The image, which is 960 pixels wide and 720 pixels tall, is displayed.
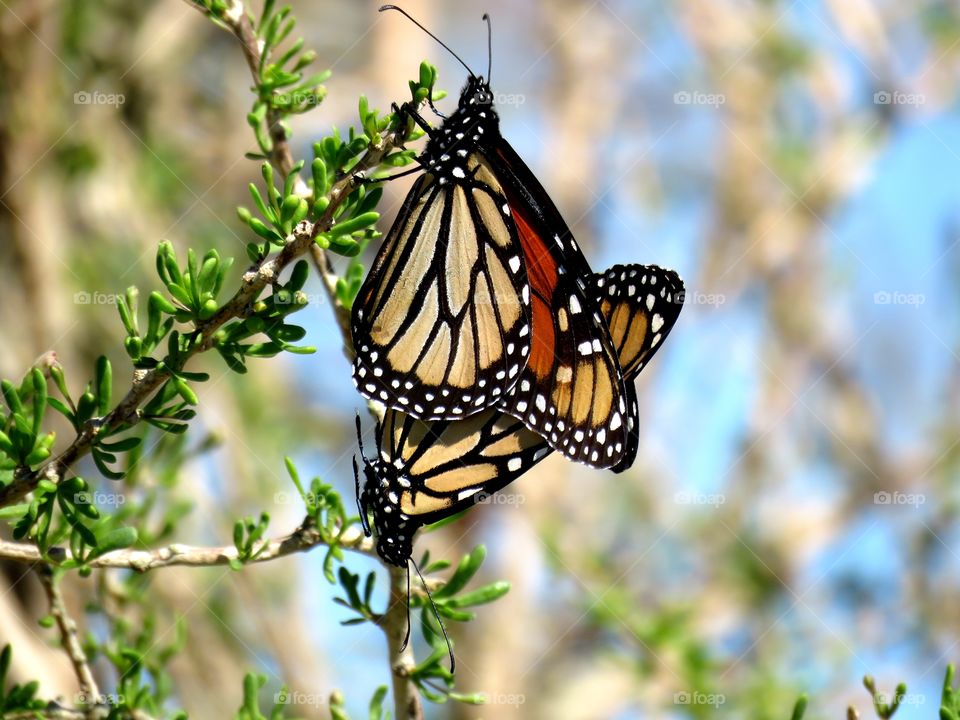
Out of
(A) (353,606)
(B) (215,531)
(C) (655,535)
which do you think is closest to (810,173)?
(C) (655,535)

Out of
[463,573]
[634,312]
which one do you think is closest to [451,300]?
[634,312]

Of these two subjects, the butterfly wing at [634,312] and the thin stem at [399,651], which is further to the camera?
the butterfly wing at [634,312]

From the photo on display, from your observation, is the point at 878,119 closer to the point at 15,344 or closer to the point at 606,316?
the point at 606,316

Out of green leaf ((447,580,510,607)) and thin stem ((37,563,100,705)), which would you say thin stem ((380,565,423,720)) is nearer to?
green leaf ((447,580,510,607))

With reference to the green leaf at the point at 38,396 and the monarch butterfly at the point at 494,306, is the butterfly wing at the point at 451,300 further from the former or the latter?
the green leaf at the point at 38,396

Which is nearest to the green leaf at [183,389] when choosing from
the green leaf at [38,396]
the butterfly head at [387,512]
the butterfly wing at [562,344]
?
the green leaf at [38,396]

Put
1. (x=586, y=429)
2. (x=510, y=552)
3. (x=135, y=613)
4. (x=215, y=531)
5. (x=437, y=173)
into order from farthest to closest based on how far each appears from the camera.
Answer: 1. (x=510, y=552)
2. (x=215, y=531)
3. (x=135, y=613)
4. (x=586, y=429)
5. (x=437, y=173)
